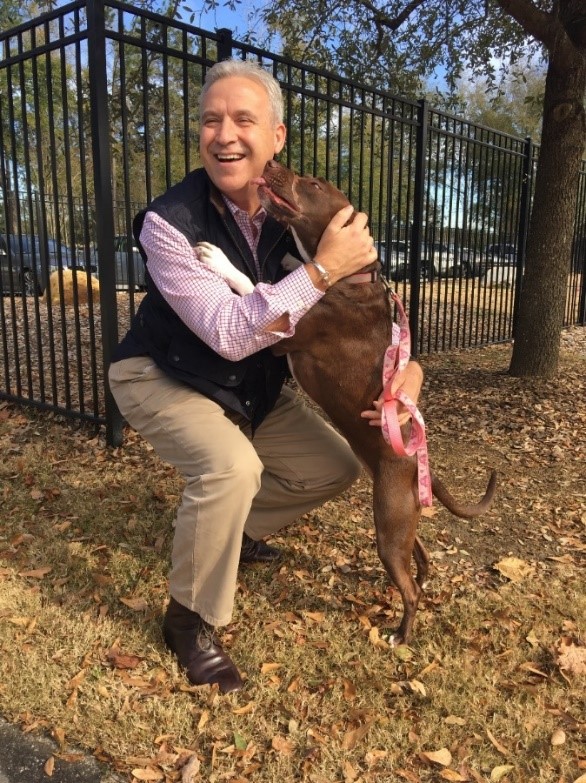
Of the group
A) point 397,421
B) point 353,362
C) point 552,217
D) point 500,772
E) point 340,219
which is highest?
point 552,217

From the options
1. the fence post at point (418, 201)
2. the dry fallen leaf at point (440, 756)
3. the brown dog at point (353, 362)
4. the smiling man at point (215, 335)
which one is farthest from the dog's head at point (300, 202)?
the fence post at point (418, 201)

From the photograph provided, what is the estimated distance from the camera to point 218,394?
258 cm

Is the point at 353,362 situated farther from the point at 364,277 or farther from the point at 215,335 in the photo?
the point at 215,335

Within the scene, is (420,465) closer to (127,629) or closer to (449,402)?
(127,629)

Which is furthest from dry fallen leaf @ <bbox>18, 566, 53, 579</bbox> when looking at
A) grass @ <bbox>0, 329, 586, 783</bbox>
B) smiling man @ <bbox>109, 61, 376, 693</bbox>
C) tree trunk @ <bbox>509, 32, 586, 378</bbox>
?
tree trunk @ <bbox>509, 32, 586, 378</bbox>

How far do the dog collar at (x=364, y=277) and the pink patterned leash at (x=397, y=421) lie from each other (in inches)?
8.2

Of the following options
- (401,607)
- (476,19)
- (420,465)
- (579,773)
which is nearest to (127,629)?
A: (401,607)

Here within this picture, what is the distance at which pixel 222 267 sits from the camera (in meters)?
2.52

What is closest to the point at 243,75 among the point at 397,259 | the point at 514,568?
the point at 514,568

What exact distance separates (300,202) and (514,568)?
2.24 m

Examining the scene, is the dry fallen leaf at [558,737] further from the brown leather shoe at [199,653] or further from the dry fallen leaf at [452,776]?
the brown leather shoe at [199,653]

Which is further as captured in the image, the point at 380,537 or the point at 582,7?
the point at 582,7

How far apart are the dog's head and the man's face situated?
0.13m

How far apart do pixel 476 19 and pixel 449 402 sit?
15.9ft
